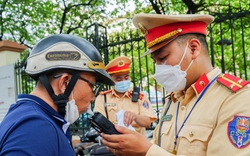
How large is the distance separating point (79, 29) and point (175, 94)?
1281 cm

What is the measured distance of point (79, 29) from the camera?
14.4m

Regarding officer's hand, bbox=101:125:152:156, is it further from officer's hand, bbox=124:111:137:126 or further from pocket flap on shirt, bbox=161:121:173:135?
officer's hand, bbox=124:111:137:126

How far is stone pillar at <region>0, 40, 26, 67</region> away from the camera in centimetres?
790

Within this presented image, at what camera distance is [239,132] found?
4.94 ft

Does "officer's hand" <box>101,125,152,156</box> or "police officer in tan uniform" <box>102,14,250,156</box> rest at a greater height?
"police officer in tan uniform" <box>102,14,250,156</box>

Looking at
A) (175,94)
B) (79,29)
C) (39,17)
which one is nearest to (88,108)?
(175,94)

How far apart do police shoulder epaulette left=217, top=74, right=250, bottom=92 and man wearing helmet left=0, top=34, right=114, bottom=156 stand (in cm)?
76

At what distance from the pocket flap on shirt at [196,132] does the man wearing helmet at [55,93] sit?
2.05 ft

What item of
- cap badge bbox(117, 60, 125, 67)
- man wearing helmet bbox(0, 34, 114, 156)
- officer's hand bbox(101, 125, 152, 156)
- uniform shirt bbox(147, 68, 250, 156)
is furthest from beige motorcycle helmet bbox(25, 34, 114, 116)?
cap badge bbox(117, 60, 125, 67)

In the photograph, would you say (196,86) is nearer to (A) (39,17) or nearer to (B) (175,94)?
(B) (175,94)

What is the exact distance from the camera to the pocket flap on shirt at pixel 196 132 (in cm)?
166

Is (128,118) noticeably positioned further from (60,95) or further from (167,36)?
(60,95)

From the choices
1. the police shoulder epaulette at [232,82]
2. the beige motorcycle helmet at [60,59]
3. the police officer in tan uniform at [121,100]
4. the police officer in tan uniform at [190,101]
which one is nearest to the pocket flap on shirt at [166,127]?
the police officer in tan uniform at [190,101]

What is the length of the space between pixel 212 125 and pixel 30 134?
1029mm
